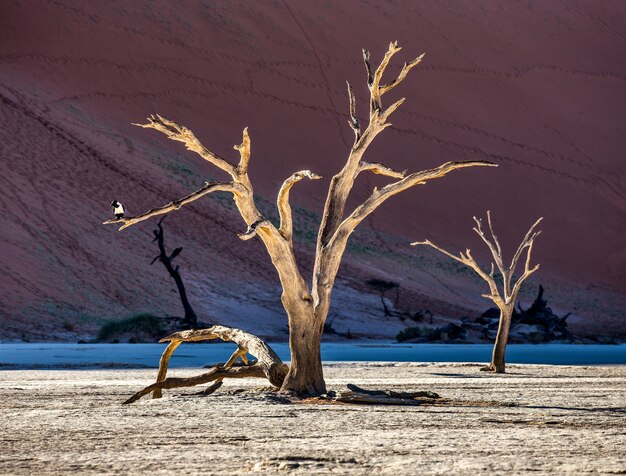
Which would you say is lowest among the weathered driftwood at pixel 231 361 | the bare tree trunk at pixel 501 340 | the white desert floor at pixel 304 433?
the white desert floor at pixel 304 433

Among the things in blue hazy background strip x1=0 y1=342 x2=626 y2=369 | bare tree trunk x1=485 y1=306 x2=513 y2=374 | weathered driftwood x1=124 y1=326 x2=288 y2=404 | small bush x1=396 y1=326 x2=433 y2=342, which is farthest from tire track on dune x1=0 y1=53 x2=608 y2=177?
weathered driftwood x1=124 y1=326 x2=288 y2=404

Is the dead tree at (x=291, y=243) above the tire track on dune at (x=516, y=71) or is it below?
below

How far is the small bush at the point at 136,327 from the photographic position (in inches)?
1473

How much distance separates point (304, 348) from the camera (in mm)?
12500

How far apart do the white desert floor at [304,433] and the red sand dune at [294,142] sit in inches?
1080

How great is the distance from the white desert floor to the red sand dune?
2744 cm

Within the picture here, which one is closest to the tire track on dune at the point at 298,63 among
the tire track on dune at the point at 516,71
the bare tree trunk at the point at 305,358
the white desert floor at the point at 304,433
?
the tire track on dune at the point at 516,71

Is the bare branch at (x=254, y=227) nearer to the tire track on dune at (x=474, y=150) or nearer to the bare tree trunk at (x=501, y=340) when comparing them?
the bare tree trunk at (x=501, y=340)

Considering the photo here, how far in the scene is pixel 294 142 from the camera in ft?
210

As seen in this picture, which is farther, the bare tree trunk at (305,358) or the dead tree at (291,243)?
the bare tree trunk at (305,358)

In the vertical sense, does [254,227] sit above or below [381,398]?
above

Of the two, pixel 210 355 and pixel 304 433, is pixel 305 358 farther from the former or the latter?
pixel 210 355

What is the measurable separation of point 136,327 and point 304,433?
2951 centimetres

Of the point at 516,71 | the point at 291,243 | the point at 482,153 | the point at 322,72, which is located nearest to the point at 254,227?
the point at 291,243
